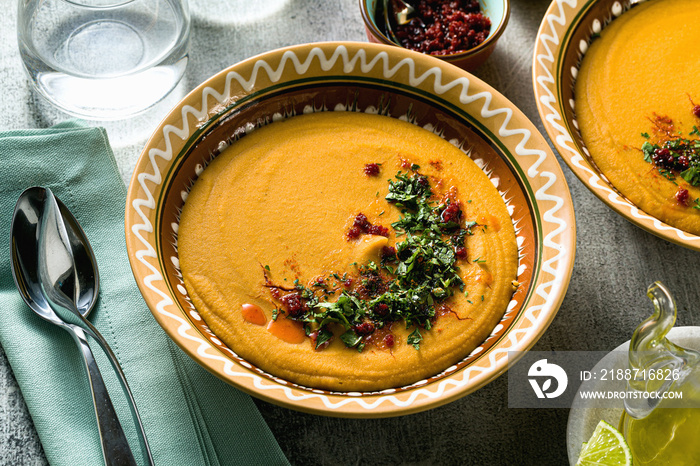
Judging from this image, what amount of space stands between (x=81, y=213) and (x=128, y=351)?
0.79 m

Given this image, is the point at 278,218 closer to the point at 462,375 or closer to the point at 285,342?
the point at 285,342

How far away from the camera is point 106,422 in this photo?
2578 mm

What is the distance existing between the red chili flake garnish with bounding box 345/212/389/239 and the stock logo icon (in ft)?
3.27

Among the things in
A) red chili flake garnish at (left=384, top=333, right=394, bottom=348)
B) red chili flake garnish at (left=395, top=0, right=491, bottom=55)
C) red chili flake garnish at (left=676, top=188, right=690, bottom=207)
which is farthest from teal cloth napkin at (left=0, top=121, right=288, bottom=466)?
red chili flake garnish at (left=676, top=188, right=690, bottom=207)

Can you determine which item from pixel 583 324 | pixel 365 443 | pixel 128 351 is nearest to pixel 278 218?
pixel 128 351

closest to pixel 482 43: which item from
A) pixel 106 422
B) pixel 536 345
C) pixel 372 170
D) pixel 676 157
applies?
pixel 372 170

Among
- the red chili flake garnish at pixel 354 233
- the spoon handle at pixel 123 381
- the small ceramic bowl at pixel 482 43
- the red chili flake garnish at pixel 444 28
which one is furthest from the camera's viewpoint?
the red chili flake garnish at pixel 444 28

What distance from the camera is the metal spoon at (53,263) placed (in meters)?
2.87

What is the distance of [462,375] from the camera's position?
2549 mm

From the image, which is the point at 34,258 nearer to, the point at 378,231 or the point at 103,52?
the point at 103,52

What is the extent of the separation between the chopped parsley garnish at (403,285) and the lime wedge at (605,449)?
2.65 ft

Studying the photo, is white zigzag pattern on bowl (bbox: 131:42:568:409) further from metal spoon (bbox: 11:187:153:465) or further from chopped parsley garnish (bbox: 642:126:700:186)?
chopped parsley garnish (bbox: 642:126:700:186)

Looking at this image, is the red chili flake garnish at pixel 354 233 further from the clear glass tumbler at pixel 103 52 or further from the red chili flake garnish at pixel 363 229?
the clear glass tumbler at pixel 103 52

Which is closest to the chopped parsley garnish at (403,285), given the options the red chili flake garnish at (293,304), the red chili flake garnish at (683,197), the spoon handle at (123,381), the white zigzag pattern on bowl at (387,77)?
the red chili flake garnish at (293,304)
